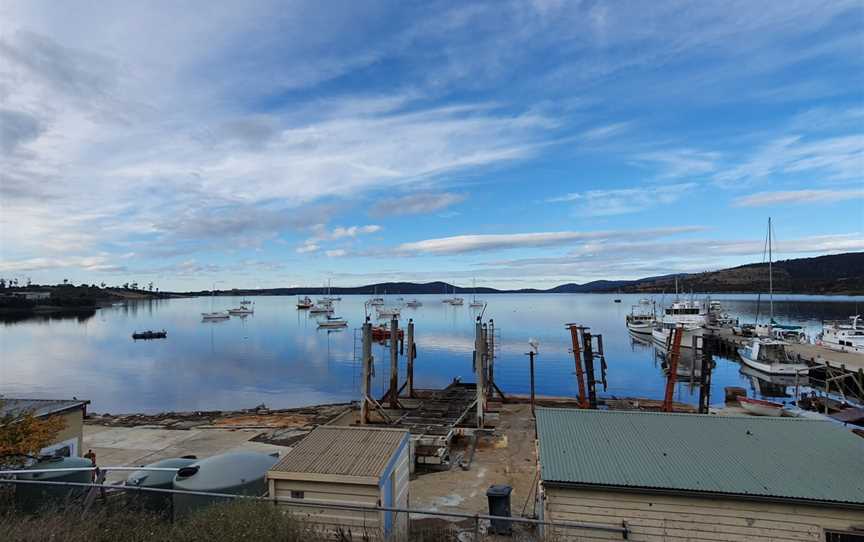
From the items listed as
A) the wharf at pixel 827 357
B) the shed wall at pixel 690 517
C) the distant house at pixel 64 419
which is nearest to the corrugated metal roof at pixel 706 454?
the shed wall at pixel 690 517

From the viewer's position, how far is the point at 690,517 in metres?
8.27

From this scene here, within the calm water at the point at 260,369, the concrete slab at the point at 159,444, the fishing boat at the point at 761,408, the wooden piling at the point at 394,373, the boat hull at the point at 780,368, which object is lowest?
the calm water at the point at 260,369

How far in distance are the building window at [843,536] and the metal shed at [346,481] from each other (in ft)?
22.3

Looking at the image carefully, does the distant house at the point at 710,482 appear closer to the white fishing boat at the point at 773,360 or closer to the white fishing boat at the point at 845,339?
the white fishing boat at the point at 773,360

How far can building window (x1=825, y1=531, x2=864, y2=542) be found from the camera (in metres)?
7.84

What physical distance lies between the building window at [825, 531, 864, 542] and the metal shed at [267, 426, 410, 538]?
22.3ft

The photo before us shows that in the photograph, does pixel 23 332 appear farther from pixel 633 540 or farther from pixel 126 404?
pixel 633 540

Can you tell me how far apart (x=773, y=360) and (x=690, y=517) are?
142 ft

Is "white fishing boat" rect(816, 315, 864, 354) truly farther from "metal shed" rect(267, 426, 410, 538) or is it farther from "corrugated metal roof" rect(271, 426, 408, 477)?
"metal shed" rect(267, 426, 410, 538)

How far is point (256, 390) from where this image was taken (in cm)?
4369

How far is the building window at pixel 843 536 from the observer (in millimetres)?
7840

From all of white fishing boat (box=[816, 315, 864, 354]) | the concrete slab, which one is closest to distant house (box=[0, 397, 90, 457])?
the concrete slab

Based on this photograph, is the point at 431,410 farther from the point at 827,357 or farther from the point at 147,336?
the point at 147,336

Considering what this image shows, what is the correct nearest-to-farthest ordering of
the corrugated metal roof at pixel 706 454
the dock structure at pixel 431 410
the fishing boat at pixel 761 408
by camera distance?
the corrugated metal roof at pixel 706 454 < the dock structure at pixel 431 410 < the fishing boat at pixel 761 408
